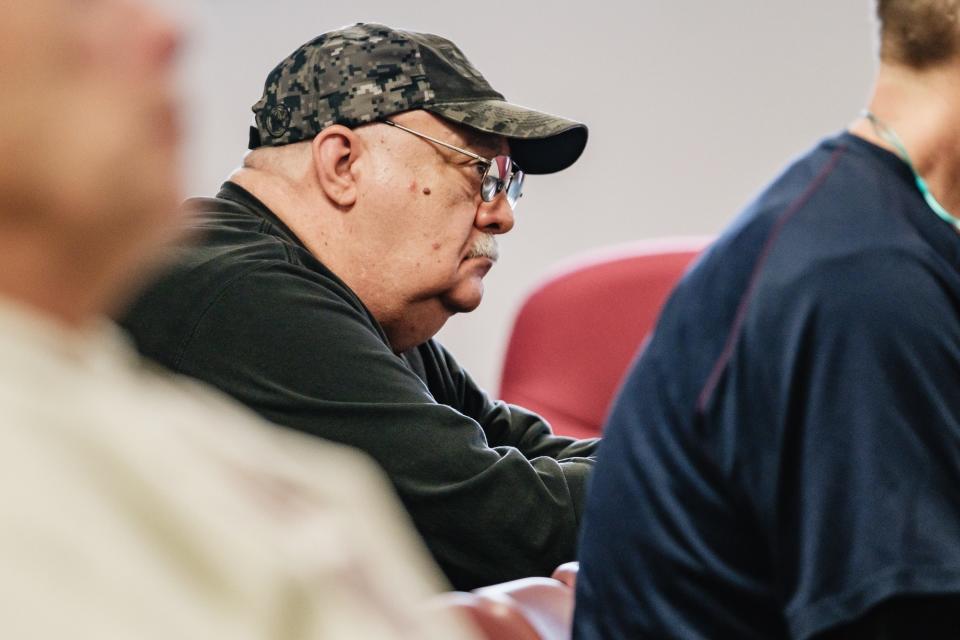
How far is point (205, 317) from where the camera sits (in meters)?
1.61

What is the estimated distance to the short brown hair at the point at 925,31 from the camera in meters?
1.20

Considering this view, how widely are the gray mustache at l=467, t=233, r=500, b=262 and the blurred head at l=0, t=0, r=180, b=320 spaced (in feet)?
5.43

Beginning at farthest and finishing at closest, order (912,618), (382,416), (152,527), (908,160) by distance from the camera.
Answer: (382,416)
(908,160)
(912,618)
(152,527)

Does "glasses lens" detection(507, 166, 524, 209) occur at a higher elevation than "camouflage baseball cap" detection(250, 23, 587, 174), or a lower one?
lower

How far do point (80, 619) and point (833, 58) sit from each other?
3.33 metres

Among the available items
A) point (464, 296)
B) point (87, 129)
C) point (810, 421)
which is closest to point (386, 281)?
point (464, 296)

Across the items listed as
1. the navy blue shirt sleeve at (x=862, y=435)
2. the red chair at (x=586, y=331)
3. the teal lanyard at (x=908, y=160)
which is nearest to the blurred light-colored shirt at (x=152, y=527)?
the navy blue shirt sleeve at (x=862, y=435)

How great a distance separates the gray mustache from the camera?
1.95m

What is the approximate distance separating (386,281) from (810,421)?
0.98 metres

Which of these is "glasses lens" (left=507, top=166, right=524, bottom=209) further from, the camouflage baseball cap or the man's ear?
the man's ear

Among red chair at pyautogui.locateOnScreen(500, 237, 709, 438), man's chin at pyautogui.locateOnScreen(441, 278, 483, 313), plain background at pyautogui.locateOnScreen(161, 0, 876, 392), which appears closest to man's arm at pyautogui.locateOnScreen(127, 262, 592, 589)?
man's chin at pyautogui.locateOnScreen(441, 278, 483, 313)

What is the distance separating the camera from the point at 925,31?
1.21 m

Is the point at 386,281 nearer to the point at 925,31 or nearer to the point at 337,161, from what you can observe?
the point at 337,161

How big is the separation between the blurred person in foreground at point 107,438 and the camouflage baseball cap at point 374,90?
1568mm
